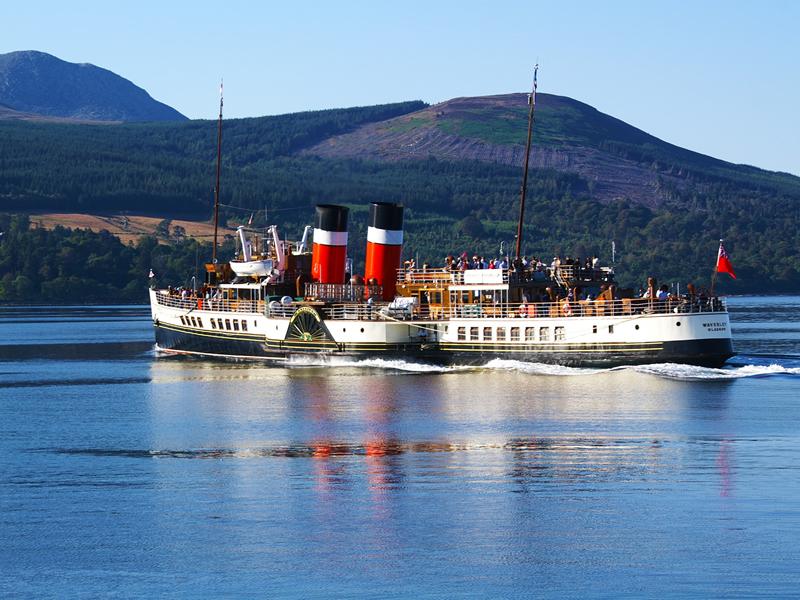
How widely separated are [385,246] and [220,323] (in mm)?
13341

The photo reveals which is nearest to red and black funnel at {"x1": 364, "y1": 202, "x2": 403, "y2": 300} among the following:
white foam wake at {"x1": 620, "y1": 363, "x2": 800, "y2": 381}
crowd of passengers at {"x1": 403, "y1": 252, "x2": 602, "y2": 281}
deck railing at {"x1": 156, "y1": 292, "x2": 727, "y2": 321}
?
deck railing at {"x1": 156, "y1": 292, "x2": 727, "y2": 321}

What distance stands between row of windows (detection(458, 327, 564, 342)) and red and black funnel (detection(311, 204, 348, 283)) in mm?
11344

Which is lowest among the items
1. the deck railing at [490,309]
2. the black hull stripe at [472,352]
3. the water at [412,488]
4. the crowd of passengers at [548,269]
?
the water at [412,488]

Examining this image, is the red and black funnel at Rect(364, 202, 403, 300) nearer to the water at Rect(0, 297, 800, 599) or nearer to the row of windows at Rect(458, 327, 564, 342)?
the row of windows at Rect(458, 327, 564, 342)

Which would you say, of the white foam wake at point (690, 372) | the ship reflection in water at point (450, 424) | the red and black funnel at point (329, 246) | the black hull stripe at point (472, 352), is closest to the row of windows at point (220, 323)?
the black hull stripe at point (472, 352)

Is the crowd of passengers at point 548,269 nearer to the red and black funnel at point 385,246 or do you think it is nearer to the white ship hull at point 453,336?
the white ship hull at point 453,336

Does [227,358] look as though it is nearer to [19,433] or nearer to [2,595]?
[19,433]

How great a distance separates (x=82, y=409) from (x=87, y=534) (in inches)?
1167

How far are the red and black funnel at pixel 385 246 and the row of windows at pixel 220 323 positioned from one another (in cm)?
A: 895

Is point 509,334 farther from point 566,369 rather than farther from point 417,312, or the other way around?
point 417,312

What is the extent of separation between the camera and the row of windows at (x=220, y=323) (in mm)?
89062

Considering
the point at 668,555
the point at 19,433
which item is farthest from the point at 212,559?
the point at 19,433

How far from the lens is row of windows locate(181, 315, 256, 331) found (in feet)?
292

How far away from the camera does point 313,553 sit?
33.8 meters
